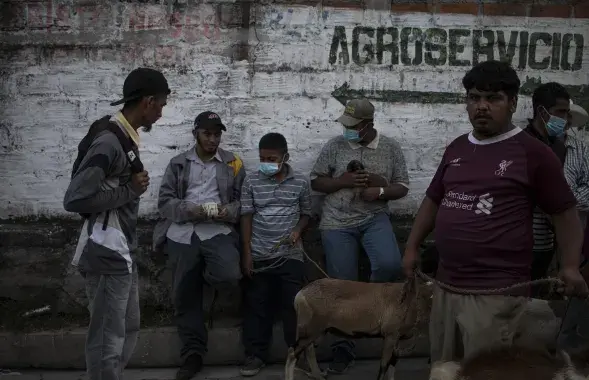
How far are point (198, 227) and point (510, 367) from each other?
2.90 metres

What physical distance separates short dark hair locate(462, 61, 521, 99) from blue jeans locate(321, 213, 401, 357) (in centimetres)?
220

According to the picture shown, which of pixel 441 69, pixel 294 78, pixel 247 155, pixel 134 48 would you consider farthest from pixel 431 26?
pixel 134 48

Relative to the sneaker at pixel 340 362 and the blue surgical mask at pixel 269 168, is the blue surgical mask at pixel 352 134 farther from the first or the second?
the sneaker at pixel 340 362

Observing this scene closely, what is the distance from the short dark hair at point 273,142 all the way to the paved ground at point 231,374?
5.31 feet

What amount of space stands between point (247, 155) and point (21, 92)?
5.94ft

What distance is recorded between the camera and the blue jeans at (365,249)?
5773mm

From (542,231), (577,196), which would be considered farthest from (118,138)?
(577,196)

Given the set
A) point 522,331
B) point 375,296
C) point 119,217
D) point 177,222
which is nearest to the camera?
point 522,331

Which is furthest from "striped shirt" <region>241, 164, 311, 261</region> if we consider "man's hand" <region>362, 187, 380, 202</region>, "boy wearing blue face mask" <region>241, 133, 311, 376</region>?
"man's hand" <region>362, 187, 380, 202</region>

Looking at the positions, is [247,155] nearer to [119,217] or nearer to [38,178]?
[38,178]

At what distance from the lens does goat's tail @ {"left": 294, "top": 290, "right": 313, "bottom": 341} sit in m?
5.25

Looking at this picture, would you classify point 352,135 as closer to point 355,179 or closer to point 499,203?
point 355,179

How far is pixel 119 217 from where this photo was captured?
4.34 meters

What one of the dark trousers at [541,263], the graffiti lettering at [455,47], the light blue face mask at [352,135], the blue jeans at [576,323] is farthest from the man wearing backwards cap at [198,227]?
the blue jeans at [576,323]
